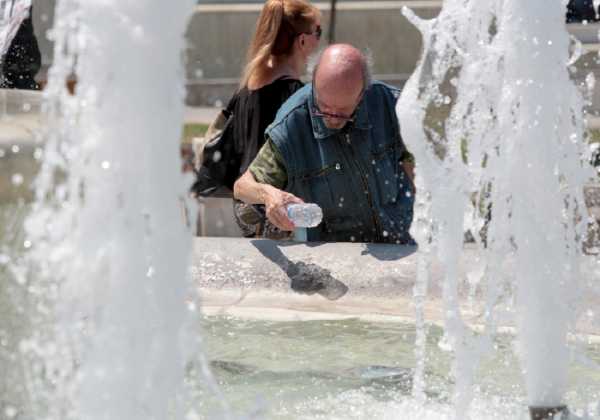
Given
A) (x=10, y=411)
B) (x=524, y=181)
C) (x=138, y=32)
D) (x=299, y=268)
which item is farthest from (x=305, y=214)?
(x=138, y=32)

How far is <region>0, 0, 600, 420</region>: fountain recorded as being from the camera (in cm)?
222

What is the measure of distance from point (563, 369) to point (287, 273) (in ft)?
5.84

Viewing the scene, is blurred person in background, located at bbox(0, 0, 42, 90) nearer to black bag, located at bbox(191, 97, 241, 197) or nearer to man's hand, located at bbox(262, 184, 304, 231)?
black bag, located at bbox(191, 97, 241, 197)

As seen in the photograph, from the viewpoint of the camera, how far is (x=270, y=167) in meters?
4.61

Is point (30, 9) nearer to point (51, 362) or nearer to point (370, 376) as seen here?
point (370, 376)

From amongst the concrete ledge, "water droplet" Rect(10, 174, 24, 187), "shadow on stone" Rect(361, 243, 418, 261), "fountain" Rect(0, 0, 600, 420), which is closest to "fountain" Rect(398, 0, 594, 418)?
"fountain" Rect(0, 0, 600, 420)

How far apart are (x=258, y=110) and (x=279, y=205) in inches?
32.7

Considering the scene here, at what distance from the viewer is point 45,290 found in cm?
311

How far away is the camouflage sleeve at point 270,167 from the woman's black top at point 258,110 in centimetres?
42

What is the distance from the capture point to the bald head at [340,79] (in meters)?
4.35

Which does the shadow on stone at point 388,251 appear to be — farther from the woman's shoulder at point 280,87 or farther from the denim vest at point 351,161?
the woman's shoulder at point 280,87

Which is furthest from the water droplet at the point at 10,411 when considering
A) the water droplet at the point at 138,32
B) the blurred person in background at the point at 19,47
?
the blurred person in background at the point at 19,47

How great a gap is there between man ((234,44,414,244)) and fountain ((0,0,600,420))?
0.66ft

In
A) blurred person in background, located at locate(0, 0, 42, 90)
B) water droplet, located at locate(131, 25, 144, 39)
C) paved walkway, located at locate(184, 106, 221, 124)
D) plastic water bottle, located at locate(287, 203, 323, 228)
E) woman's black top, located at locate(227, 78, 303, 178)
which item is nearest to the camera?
water droplet, located at locate(131, 25, 144, 39)
